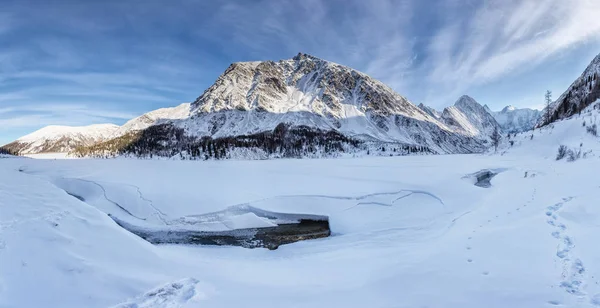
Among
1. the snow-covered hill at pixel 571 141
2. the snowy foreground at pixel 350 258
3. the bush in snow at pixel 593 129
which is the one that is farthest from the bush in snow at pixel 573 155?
the snowy foreground at pixel 350 258

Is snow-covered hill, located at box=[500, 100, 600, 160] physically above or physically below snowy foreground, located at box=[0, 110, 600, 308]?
above

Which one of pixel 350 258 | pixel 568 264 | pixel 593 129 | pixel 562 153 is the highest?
pixel 593 129

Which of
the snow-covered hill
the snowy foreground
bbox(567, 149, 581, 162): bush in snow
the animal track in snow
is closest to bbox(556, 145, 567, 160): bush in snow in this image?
the snow-covered hill

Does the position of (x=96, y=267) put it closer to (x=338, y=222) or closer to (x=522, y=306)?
(x=522, y=306)

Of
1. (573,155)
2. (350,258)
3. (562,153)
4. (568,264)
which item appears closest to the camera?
(568,264)

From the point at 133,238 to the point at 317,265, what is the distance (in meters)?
5.49

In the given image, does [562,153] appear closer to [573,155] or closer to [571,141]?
[573,155]

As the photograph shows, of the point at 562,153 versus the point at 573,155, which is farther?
the point at 562,153

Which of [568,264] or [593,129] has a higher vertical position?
[593,129]

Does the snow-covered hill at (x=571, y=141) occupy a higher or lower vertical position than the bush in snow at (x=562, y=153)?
higher

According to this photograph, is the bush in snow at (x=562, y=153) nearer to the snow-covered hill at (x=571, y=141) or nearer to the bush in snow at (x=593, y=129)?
the snow-covered hill at (x=571, y=141)

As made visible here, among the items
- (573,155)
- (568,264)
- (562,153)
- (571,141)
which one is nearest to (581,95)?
(571,141)

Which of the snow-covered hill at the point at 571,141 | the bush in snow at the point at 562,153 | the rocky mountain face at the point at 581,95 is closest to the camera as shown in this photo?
the snow-covered hill at the point at 571,141

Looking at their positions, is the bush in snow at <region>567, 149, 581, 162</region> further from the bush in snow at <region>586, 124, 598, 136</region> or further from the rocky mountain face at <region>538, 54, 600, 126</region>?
the rocky mountain face at <region>538, 54, 600, 126</region>
